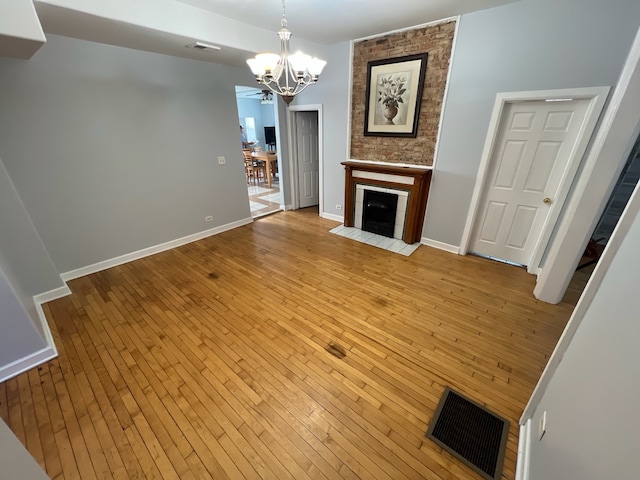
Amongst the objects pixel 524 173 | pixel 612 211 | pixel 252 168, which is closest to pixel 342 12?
pixel 524 173

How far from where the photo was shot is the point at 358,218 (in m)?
4.56

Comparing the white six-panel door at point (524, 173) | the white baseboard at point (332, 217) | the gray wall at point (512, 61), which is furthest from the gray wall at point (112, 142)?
the white six-panel door at point (524, 173)

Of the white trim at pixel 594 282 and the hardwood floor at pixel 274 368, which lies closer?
the white trim at pixel 594 282

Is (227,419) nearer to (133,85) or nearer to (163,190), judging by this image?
(163,190)

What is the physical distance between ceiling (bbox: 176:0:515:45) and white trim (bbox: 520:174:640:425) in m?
2.69

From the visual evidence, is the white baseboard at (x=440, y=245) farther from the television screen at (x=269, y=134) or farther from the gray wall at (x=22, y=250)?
the television screen at (x=269, y=134)

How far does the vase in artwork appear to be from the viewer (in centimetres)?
364

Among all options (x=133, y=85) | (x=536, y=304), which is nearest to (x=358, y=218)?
(x=536, y=304)

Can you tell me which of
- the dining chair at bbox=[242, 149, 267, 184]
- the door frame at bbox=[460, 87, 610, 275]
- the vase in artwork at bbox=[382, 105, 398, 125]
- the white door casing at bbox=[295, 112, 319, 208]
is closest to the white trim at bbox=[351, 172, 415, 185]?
the vase in artwork at bbox=[382, 105, 398, 125]

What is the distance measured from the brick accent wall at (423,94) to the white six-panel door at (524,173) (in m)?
0.82

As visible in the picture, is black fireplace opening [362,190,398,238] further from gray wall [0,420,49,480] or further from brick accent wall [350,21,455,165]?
gray wall [0,420,49,480]

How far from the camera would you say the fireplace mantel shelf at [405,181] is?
362 centimetres

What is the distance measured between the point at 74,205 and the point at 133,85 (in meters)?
1.60

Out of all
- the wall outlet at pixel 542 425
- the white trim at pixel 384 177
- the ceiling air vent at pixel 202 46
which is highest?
the ceiling air vent at pixel 202 46
